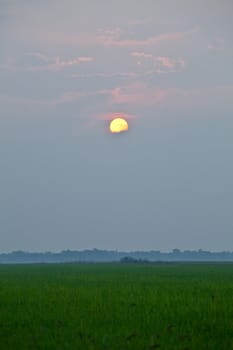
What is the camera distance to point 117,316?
17.3 metres

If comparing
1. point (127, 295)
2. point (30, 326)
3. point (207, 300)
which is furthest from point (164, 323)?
point (127, 295)

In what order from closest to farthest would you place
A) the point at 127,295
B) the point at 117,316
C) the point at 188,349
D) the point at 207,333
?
the point at 188,349 < the point at 207,333 < the point at 117,316 < the point at 127,295

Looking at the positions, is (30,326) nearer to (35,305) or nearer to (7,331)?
(7,331)

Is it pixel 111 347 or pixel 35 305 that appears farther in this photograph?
pixel 35 305

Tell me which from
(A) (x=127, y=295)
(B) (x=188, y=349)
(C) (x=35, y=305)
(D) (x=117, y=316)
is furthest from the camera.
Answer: (A) (x=127, y=295)

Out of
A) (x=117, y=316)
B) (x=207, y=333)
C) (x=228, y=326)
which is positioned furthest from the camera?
(x=117, y=316)

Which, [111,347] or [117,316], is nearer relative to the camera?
[111,347]

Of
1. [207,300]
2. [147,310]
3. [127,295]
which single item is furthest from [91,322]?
[127,295]

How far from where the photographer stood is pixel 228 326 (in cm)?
1566

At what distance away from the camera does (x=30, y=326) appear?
1592 cm

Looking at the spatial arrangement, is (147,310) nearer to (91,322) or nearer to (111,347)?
(91,322)

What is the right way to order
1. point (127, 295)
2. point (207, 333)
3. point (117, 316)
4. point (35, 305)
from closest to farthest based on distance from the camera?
point (207, 333), point (117, 316), point (35, 305), point (127, 295)

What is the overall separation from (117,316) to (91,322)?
117cm

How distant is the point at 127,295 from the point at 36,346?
10352 millimetres
